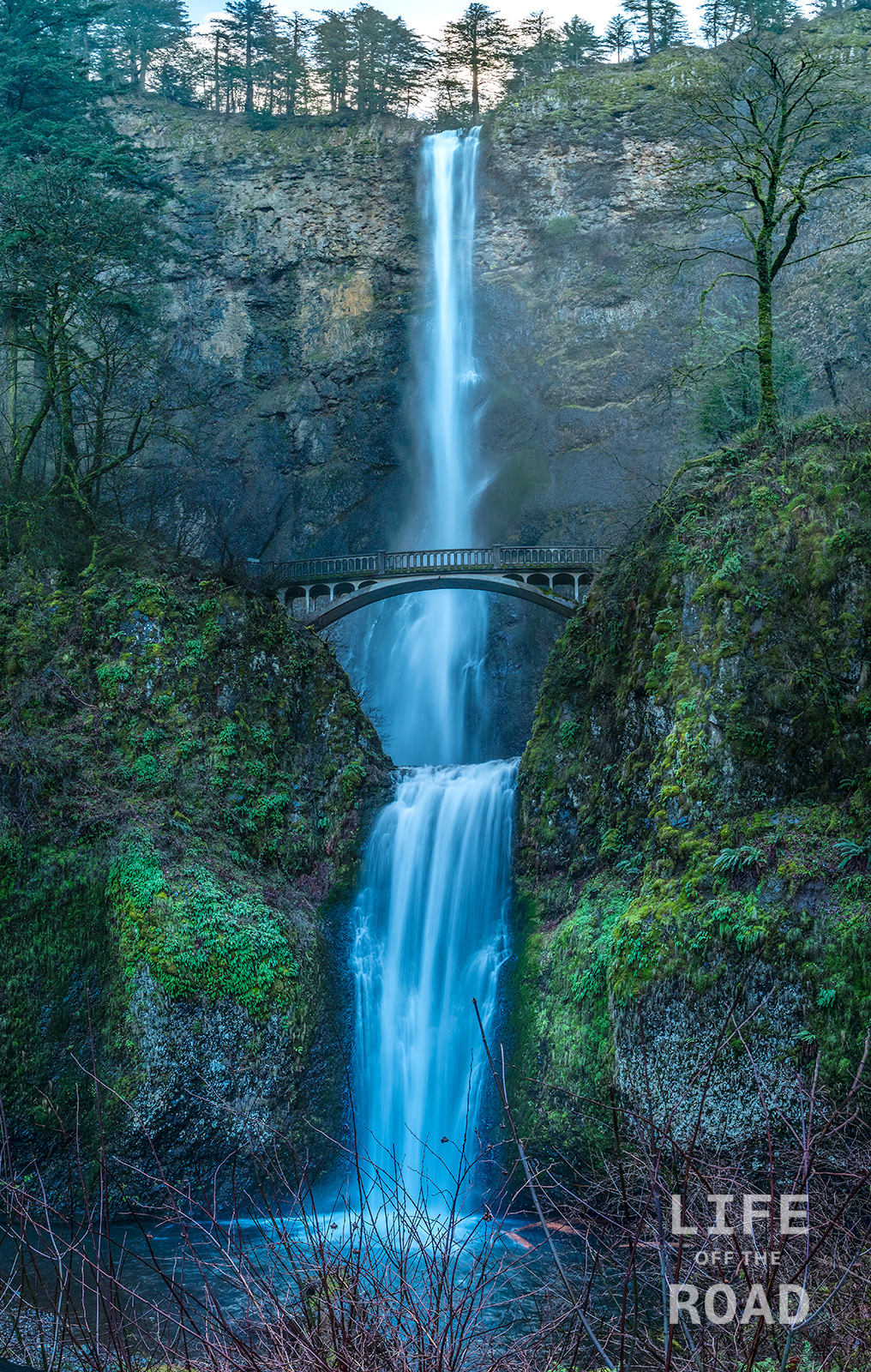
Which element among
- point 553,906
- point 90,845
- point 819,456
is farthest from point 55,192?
point 553,906

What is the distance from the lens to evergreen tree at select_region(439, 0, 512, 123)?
147 ft

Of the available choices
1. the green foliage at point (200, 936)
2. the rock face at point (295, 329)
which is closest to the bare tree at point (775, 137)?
the rock face at point (295, 329)

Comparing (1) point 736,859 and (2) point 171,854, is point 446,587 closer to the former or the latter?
(2) point 171,854

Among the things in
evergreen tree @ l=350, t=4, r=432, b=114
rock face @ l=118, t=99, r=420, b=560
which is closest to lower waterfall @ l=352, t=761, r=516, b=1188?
rock face @ l=118, t=99, r=420, b=560

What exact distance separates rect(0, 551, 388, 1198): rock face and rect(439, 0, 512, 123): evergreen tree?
34.7 m

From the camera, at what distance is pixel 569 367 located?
125 ft

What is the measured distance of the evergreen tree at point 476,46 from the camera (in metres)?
44.9

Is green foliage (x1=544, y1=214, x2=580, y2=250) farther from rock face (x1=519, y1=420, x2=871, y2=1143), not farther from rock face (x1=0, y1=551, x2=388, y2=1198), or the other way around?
rock face (x1=519, y1=420, x2=871, y2=1143)

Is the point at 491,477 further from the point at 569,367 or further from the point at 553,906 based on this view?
the point at 553,906

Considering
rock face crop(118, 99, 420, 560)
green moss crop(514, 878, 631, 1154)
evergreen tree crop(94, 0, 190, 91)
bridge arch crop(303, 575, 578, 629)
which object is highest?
evergreen tree crop(94, 0, 190, 91)

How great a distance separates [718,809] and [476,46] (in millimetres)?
43583

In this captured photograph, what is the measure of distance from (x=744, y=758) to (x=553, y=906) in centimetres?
465

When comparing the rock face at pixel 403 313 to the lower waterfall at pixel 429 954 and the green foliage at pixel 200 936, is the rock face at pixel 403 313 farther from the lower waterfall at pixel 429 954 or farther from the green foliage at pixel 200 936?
the green foliage at pixel 200 936

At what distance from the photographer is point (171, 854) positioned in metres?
17.9
